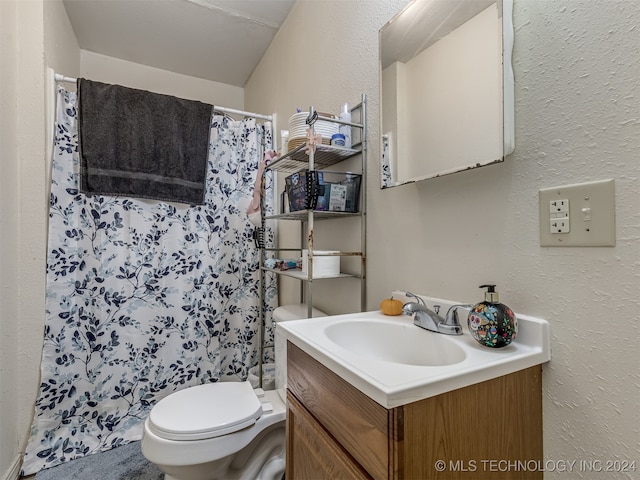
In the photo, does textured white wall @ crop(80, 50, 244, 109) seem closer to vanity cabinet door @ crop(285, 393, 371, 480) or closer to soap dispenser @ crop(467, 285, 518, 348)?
vanity cabinet door @ crop(285, 393, 371, 480)

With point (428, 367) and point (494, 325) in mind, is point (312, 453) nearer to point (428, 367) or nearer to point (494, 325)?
point (428, 367)

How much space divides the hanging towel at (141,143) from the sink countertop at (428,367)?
4.53 feet

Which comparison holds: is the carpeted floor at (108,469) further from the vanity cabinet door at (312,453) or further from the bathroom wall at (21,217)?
the vanity cabinet door at (312,453)

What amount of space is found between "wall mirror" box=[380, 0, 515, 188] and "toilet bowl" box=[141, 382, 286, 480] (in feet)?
3.22

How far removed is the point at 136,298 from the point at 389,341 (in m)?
1.47

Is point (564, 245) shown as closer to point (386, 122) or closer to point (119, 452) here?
point (386, 122)

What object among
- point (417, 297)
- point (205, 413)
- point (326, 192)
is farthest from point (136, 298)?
point (417, 297)

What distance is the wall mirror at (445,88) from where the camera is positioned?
0.74m

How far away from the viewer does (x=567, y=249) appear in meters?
0.64

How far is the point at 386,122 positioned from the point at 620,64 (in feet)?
2.04

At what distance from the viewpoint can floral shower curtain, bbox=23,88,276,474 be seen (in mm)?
1542

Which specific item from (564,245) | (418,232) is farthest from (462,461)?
(418,232)

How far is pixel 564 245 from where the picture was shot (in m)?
0.64

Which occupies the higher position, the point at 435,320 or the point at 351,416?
the point at 435,320
